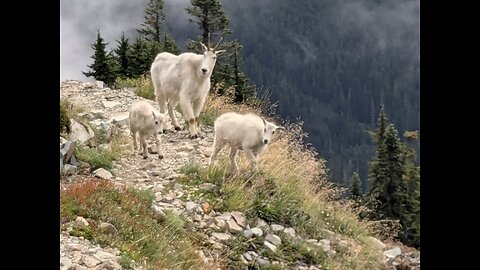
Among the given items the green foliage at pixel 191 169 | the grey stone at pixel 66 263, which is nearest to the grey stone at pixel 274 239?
the green foliage at pixel 191 169

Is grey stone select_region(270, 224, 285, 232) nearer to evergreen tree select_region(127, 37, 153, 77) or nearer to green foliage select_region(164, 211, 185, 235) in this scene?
green foliage select_region(164, 211, 185, 235)

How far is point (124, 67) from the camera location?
27016mm

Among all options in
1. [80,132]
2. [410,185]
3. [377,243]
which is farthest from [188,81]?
[410,185]

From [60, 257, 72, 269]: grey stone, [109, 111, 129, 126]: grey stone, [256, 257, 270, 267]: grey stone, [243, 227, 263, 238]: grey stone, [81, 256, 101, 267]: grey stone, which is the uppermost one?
[60, 257, 72, 269]: grey stone

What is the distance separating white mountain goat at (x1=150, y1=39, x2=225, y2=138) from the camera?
13874 millimetres

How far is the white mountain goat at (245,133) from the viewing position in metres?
11.2

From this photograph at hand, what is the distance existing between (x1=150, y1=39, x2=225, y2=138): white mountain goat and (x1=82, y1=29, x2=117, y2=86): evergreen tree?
7781 mm

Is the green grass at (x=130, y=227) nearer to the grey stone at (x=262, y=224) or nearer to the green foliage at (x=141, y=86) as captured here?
the grey stone at (x=262, y=224)

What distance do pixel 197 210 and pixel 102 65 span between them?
1439cm

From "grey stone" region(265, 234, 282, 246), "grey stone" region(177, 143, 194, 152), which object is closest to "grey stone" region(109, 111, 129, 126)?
"grey stone" region(177, 143, 194, 152)

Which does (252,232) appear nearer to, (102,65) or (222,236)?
(222,236)

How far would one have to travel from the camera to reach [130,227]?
801 centimetres

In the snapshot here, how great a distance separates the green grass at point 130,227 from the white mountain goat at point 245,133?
2.52 metres
